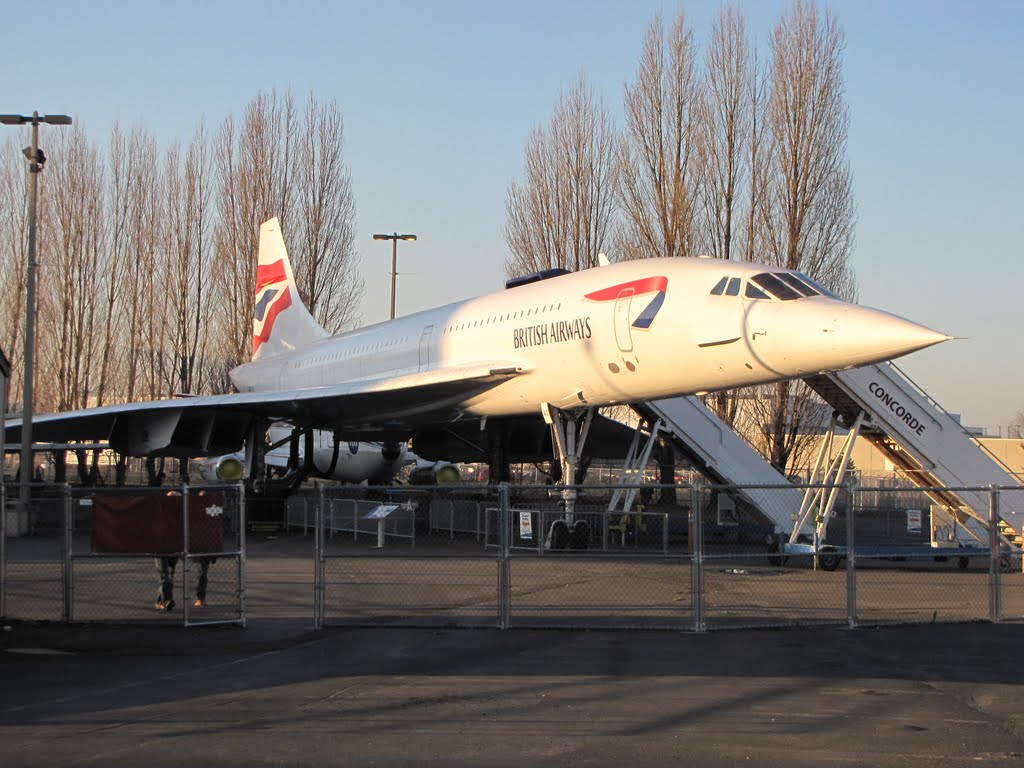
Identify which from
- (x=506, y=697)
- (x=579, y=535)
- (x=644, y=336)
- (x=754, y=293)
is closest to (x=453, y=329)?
(x=644, y=336)

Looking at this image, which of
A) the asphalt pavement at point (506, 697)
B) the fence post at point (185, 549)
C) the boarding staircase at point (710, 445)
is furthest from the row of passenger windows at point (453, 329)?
the asphalt pavement at point (506, 697)

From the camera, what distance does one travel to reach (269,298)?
3158cm

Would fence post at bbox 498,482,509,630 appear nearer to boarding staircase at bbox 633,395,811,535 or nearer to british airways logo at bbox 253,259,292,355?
boarding staircase at bbox 633,395,811,535

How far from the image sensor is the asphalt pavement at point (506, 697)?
5902 millimetres

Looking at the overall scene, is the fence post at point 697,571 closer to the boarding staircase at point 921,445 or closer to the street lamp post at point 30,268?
the boarding staircase at point 921,445

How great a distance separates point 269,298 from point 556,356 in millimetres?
16854

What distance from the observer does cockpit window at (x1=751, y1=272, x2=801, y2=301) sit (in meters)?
13.6

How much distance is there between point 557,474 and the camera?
66.7 ft

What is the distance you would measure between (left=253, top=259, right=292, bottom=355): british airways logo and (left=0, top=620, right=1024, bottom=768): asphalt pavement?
21215 millimetres

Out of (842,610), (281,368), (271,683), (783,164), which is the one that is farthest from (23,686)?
(783,164)

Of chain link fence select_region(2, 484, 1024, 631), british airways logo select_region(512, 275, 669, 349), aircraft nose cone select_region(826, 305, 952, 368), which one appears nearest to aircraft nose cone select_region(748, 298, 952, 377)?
aircraft nose cone select_region(826, 305, 952, 368)

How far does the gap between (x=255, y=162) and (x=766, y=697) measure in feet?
117

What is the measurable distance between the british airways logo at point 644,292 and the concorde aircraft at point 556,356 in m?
0.02

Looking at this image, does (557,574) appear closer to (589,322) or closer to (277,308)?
(589,322)
